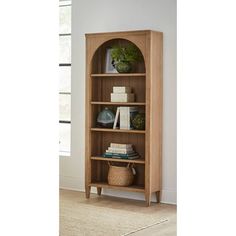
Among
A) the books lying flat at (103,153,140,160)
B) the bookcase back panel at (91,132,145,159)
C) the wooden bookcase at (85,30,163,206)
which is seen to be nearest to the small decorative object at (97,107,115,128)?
the wooden bookcase at (85,30,163,206)

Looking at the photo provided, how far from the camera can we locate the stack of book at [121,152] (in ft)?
17.1

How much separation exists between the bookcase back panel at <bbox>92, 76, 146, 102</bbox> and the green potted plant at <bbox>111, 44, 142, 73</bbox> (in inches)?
7.7

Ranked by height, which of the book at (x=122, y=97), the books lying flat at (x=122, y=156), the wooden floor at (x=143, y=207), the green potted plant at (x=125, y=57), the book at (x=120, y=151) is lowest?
the wooden floor at (x=143, y=207)

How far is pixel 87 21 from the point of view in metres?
5.70

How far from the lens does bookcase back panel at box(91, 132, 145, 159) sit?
17.6 feet

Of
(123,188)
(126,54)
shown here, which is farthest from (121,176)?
(126,54)

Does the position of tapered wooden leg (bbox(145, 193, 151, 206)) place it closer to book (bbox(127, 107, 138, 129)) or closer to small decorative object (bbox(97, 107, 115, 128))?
book (bbox(127, 107, 138, 129))

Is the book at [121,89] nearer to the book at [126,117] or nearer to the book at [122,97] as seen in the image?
the book at [122,97]

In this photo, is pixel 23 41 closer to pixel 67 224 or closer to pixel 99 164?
pixel 67 224

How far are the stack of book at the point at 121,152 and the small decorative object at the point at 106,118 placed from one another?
219 mm

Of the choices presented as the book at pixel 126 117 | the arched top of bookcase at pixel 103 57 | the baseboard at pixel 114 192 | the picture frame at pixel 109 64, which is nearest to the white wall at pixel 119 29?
the baseboard at pixel 114 192

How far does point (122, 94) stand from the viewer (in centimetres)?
519

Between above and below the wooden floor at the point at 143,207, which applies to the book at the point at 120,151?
above
